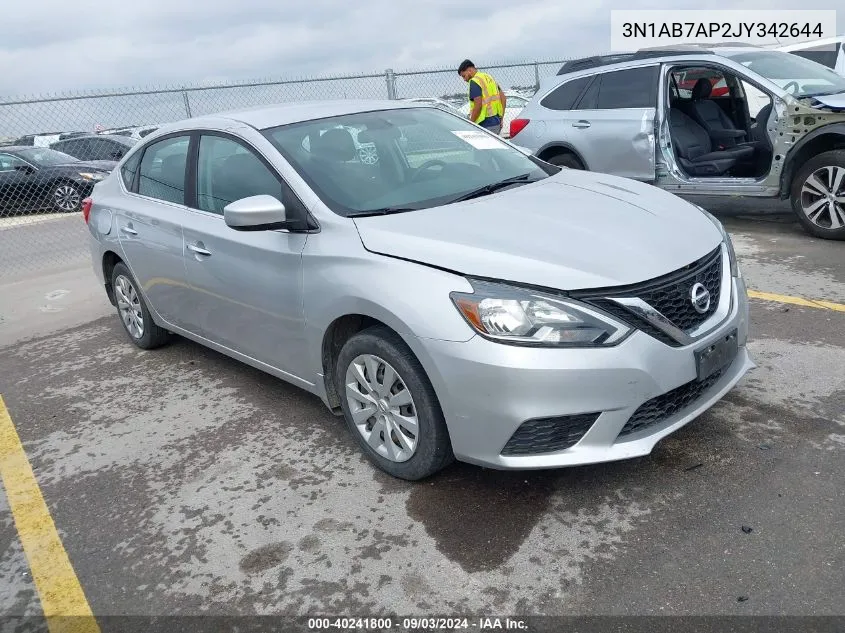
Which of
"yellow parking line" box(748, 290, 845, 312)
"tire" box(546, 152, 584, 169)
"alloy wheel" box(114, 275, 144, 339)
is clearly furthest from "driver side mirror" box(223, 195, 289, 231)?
"tire" box(546, 152, 584, 169)

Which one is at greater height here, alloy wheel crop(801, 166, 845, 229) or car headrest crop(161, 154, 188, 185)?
car headrest crop(161, 154, 188, 185)

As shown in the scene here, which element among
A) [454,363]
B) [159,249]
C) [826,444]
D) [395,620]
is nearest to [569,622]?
[395,620]

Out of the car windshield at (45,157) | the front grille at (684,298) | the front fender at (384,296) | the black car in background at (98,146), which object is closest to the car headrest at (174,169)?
the front fender at (384,296)

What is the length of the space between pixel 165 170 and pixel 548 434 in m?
3.10

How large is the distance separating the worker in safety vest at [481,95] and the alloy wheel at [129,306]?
635 cm

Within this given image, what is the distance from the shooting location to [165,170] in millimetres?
4637

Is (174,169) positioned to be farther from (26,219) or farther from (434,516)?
(26,219)

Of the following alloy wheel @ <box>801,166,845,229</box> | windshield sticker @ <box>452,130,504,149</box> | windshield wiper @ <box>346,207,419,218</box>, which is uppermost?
windshield sticker @ <box>452,130,504,149</box>

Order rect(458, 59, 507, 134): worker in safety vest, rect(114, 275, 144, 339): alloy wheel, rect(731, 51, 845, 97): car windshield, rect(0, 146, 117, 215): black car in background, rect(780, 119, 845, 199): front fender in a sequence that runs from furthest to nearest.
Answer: rect(0, 146, 117, 215): black car in background, rect(458, 59, 507, 134): worker in safety vest, rect(731, 51, 845, 97): car windshield, rect(780, 119, 845, 199): front fender, rect(114, 275, 144, 339): alloy wheel

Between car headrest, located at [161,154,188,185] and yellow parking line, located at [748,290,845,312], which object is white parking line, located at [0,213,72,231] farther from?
yellow parking line, located at [748,290,845,312]

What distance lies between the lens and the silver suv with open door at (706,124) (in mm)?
6293

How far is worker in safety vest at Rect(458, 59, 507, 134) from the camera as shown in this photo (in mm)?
10391

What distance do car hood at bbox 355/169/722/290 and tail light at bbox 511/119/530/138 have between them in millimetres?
4985

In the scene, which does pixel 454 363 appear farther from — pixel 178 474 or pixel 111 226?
pixel 111 226
